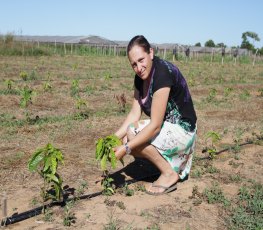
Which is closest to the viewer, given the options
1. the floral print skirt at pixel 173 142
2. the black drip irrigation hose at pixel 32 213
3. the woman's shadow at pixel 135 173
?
the black drip irrigation hose at pixel 32 213

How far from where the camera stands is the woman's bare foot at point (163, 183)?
316 centimetres

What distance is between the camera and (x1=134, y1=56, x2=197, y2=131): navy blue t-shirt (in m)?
2.97

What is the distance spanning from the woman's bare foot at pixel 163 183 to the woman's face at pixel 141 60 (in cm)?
89

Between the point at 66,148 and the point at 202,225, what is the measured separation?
208 centimetres

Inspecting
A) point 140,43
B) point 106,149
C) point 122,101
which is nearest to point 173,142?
point 106,149

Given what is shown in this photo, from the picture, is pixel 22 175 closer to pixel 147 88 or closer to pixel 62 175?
pixel 62 175

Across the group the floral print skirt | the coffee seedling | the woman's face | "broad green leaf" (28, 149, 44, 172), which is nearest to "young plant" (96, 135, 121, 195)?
the coffee seedling

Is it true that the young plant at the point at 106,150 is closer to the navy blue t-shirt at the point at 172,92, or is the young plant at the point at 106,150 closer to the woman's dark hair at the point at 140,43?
the navy blue t-shirt at the point at 172,92

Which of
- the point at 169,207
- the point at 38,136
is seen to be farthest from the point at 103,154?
the point at 38,136

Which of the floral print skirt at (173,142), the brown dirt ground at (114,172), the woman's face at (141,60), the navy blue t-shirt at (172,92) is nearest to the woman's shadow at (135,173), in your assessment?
the brown dirt ground at (114,172)

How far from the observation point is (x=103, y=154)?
2.89 meters

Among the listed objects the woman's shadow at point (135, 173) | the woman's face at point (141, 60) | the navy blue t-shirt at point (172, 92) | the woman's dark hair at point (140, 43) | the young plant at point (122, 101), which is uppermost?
the woman's dark hair at point (140, 43)

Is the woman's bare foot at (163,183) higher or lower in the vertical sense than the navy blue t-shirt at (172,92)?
lower

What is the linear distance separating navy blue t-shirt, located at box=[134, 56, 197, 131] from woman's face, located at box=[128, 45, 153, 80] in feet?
0.26
